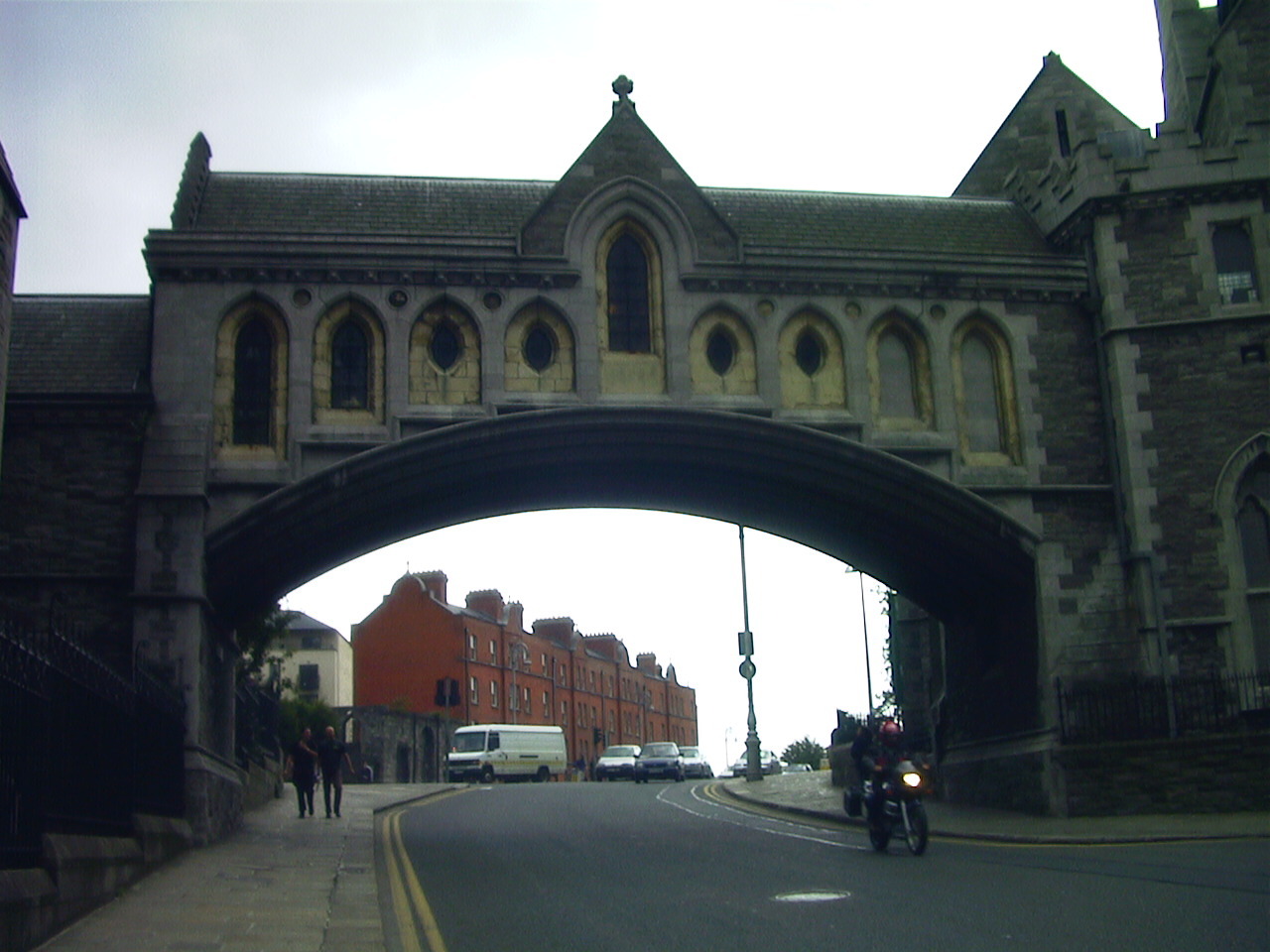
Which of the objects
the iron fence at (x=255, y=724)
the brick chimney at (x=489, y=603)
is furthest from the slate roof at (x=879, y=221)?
the brick chimney at (x=489, y=603)

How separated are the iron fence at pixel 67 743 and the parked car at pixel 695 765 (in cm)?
3647

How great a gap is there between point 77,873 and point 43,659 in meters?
1.71

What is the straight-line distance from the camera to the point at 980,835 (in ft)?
58.9

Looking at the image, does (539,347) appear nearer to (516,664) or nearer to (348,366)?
(348,366)

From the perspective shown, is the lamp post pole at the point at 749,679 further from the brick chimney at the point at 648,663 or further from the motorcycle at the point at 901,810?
Result: the brick chimney at the point at 648,663

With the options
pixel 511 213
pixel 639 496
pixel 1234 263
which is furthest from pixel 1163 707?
pixel 511 213

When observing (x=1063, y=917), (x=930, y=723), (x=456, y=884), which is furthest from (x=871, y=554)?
(x=1063, y=917)

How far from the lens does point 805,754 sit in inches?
2840

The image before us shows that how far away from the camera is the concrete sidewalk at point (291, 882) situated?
406 inches

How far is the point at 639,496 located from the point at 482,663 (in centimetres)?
5582

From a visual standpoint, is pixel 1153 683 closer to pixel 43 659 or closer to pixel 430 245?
pixel 430 245

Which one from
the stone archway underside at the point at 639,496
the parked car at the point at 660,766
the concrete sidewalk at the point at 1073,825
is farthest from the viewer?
the parked car at the point at 660,766

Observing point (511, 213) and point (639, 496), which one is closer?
point (511, 213)

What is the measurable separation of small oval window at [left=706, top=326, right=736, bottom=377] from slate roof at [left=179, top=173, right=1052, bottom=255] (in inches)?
63.6
